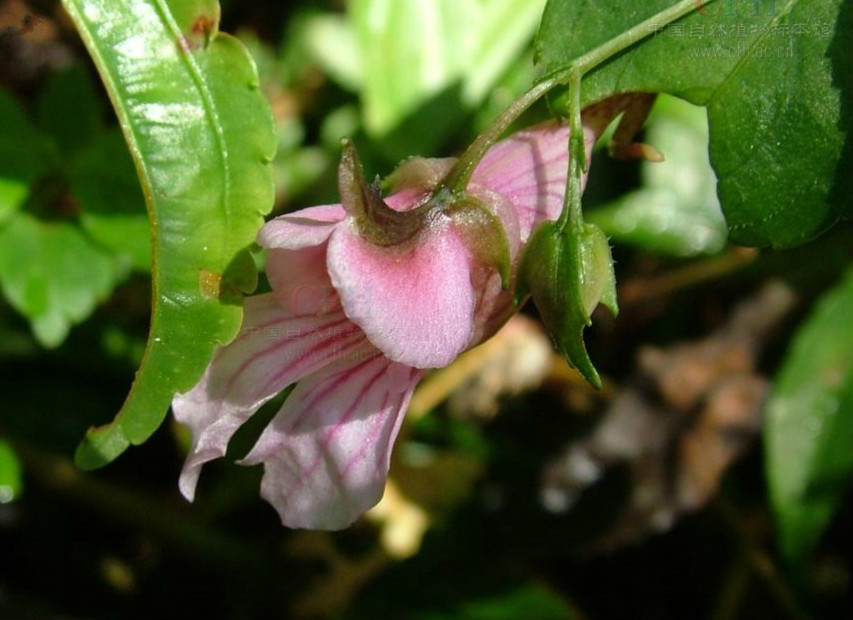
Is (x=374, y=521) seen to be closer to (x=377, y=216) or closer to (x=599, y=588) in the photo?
(x=599, y=588)

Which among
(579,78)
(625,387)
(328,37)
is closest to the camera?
(579,78)

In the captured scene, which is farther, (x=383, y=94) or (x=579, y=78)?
(x=383, y=94)

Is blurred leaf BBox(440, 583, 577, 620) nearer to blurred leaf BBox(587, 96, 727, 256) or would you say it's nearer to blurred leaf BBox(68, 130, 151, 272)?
blurred leaf BBox(587, 96, 727, 256)

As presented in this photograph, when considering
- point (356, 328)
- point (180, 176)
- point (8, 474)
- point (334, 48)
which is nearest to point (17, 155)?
point (8, 474)

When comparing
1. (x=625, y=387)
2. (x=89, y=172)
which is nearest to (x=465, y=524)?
(x=625, y=387)

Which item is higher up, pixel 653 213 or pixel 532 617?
pixel 653 213

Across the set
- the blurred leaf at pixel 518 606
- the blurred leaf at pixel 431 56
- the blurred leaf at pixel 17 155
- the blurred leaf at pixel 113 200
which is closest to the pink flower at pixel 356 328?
the blurred leaf at pixel 113 200

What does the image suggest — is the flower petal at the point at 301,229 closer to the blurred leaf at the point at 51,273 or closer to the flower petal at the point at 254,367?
the flower petal at the point at 254,367

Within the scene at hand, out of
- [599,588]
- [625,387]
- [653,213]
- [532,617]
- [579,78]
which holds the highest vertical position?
[579,78]
